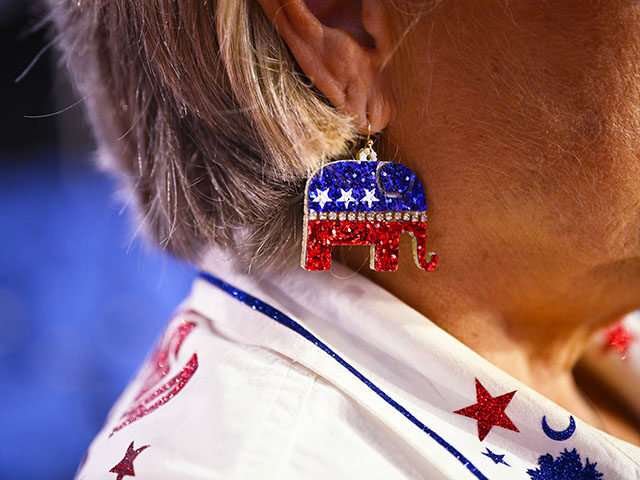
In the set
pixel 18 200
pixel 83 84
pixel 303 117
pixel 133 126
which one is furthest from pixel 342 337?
pixel 18 200

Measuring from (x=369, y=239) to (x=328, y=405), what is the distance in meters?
0.20

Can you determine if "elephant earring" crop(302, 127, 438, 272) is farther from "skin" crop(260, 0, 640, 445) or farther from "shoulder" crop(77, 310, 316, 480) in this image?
"shoulder" crop(77, 310, 316, 480)

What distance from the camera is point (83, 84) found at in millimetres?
909

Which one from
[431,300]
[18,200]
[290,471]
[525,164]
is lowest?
[290,471]

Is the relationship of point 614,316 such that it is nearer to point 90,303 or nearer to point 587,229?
point 587,229

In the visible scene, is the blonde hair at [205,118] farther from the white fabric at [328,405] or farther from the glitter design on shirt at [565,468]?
the glitter design on shirt at [565,468]

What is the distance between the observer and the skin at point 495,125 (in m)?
0.62

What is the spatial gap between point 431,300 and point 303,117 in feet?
0.94

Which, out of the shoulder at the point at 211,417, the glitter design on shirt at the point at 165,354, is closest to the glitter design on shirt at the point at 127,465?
the shoulder at the point at 211,417

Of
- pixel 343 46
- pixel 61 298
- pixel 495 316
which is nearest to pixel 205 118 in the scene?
pixel 343 46

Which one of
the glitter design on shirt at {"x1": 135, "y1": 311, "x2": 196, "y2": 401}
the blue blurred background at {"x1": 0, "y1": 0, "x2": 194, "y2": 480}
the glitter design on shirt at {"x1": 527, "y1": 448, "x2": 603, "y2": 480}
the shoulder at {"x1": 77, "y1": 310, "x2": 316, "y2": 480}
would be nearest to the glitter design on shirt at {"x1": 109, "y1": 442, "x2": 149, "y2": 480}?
the shoulder at {"x1": 77, "y1": 310, "x2": 316, "y2": 480}

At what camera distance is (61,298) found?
7.78 feet

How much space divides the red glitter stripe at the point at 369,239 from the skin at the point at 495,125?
0.10 feet

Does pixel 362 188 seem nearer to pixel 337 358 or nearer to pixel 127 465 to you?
pixel 337 358
